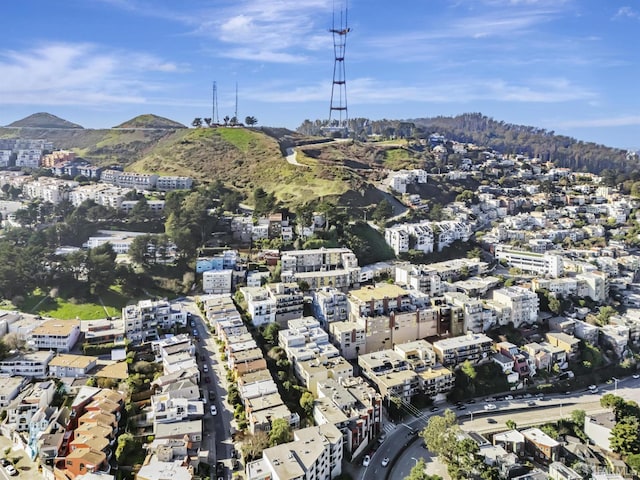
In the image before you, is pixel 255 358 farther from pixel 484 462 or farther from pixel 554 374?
pixel 554 374

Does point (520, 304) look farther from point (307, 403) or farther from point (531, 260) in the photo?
point (307, 403)

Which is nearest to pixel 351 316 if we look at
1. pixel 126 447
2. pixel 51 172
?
pixel 126 447

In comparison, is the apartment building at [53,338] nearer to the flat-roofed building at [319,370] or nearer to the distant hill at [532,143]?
the flat-roofed building at [319,370]

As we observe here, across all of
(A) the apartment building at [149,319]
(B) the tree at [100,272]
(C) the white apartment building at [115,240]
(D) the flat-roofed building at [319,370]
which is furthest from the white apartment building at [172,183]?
(D) the flat-roofed building at [319,370]

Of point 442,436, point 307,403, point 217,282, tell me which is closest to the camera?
point 442,436

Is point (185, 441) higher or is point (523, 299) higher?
point (523, 299)

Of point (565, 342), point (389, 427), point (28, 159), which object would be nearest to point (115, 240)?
point (389, 427)
